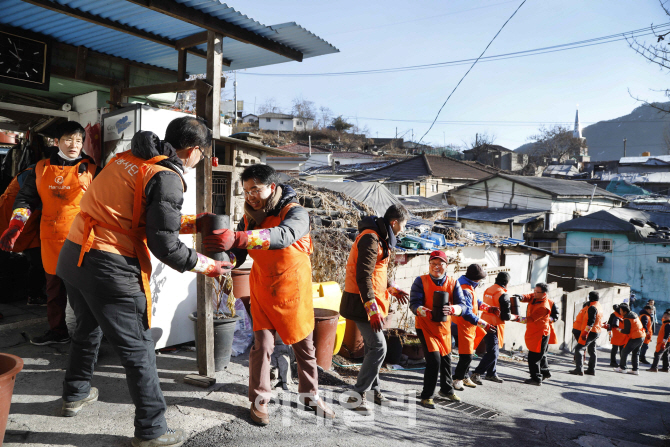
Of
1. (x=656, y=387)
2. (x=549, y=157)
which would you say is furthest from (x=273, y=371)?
(x=549, y=157)

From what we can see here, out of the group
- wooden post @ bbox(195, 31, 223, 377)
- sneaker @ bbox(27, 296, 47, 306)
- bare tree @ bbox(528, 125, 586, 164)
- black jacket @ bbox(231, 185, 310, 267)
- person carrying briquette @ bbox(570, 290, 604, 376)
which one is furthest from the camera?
bare tree @ bbox(528, 125, 586, 164)

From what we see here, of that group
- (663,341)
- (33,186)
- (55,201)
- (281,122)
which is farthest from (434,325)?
(281,122)

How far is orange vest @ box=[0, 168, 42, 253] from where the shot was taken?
4.20 meters

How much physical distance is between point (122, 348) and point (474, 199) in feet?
97.3

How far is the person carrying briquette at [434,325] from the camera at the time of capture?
4363mm

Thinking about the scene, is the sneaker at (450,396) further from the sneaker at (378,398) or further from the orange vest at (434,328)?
the sneaker at (378,398)

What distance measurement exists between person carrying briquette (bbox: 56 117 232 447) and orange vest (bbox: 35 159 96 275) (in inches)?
56.1

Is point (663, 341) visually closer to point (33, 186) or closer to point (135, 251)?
point (135, 251)

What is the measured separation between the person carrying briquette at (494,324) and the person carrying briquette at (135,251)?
4.46 meters

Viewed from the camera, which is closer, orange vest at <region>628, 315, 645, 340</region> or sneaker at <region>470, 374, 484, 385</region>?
sneaker at <region>470, 374, 484, 385</region>

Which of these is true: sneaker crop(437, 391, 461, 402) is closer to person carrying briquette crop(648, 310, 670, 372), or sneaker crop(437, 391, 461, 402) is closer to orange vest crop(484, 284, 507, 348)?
orange vest crop(484, 284, 507, 348)

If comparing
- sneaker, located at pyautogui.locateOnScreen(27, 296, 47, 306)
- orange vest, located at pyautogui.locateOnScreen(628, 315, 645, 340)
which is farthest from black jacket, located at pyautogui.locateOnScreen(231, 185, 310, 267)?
orange vest, located at pyautogui.locateOnScreen(628, 315, 645, 340)

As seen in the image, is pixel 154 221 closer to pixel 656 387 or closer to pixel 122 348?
pixel 122 348

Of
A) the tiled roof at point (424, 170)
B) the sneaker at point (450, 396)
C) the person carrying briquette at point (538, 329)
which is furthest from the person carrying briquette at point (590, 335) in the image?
the tiled roof at point (424, 170)
